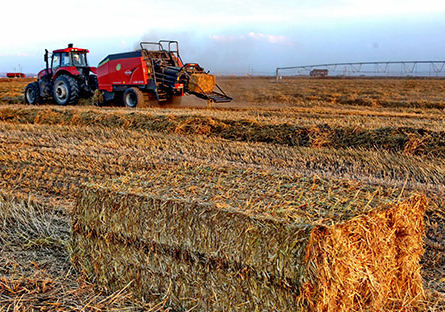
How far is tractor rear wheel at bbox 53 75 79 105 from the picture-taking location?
61.1 ft

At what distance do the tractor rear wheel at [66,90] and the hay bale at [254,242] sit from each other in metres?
15.6

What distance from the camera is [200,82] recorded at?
16.8 metres

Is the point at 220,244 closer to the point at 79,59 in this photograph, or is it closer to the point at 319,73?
the point at 79,59

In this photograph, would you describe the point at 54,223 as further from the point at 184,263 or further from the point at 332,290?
the point at 332,290

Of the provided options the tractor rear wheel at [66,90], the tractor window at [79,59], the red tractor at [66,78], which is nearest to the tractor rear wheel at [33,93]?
the red tractor at [66,78]

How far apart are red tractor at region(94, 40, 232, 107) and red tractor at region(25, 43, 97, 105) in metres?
1.47

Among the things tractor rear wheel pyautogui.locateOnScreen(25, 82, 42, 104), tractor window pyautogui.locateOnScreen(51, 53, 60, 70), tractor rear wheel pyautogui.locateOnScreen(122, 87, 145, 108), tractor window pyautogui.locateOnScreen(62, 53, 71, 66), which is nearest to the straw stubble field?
tractor rear wheel pyautogui.locateOnScreen(122, 87, 145, 108)

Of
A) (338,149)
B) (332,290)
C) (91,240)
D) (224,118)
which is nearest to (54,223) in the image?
(91,240)

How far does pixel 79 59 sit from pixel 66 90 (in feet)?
4.63

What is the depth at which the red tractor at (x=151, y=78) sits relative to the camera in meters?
16.8

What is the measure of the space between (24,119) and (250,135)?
7729 millimetres

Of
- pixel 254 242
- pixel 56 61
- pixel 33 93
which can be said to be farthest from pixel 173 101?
pixel 254 242

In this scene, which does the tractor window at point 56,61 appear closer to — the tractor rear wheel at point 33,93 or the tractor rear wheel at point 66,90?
the tractor rear wheel at point 66,90

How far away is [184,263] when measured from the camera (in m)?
3.46
